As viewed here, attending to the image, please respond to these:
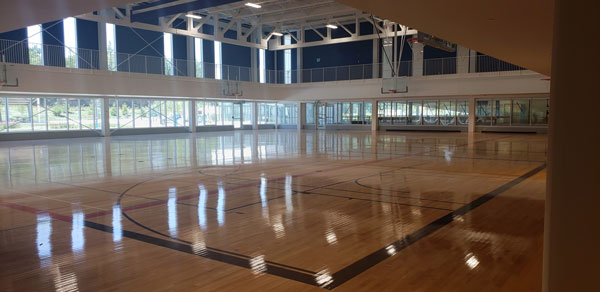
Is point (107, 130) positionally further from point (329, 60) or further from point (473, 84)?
point (473, 84)

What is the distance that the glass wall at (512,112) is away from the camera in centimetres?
3272

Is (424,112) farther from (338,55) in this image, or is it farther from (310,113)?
(310,113)

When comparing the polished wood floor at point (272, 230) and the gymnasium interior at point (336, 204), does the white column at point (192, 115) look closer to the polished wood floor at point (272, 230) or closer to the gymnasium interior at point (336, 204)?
the gymnasium interior at point (336, 204)

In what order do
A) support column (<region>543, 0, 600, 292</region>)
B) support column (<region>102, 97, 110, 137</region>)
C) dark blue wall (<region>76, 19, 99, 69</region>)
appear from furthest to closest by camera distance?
support column (<region>102, 97, 110, 137</region>)
dark blue wall (<region>76, 19, 99, 69</region>)
support column (<region>543, 0, 600, 292</region>)

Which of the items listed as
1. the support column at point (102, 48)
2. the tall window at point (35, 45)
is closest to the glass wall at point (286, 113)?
the support column at point (102, 48)

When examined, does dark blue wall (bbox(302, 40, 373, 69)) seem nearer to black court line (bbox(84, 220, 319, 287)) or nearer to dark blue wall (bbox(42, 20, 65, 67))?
dark blue wall (bbox(42, 20, 65, 67))

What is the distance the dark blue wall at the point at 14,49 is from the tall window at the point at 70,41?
7.97ft

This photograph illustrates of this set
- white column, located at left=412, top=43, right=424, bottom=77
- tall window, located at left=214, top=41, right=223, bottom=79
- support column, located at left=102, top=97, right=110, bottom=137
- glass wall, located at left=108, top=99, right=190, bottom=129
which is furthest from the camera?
tall window, located at left=214, top=41, right=223, bottom=79

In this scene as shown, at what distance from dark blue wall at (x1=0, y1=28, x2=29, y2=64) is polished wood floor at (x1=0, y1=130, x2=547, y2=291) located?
16257 mm

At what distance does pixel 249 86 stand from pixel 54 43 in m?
15.0

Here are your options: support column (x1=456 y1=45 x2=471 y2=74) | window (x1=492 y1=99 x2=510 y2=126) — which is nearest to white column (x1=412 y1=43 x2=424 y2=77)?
support column (x1=456 y1=45 x2=471 y2=74)

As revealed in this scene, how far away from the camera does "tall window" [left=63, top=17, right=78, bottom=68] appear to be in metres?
27.5

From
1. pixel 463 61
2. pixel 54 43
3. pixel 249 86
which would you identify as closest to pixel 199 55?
pixel 249 86

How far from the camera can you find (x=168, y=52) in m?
33.9
